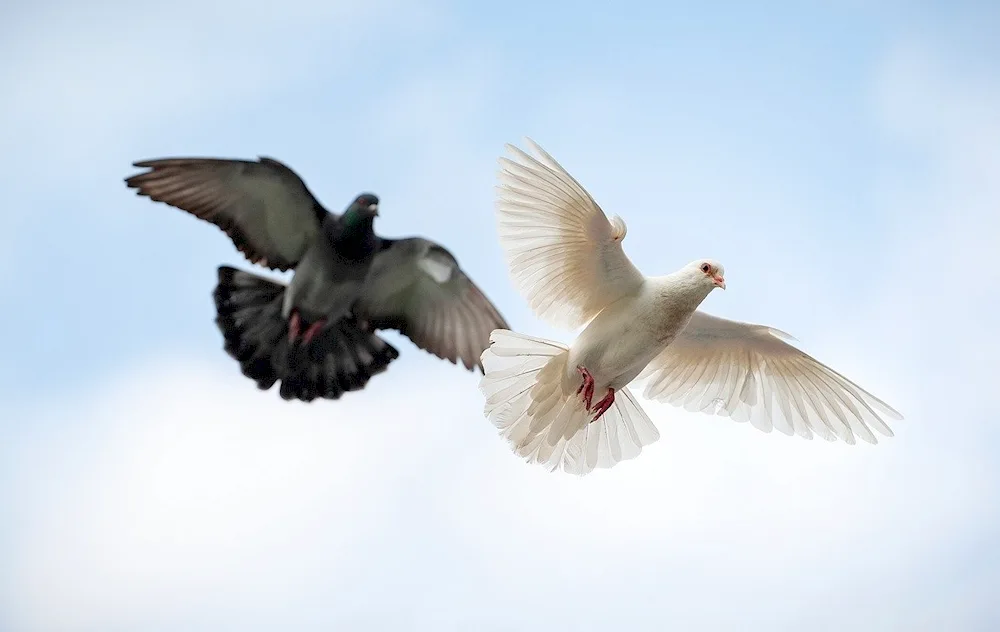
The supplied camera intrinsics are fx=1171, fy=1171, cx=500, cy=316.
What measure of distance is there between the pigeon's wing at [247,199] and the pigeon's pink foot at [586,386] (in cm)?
433

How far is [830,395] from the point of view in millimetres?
8547

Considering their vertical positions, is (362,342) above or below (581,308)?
above

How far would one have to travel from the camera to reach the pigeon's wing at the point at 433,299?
35.9 feet

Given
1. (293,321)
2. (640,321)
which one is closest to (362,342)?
(293,321)

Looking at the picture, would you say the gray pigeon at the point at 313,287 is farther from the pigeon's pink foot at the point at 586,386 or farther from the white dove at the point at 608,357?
the pigeon's pink foot at the point at 586,386

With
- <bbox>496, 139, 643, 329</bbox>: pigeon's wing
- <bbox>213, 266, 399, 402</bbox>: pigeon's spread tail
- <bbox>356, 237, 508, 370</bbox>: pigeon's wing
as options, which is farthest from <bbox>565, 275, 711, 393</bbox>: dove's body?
<bbox>213, 266, 399, 402</bbox>: pigeon's spread tail

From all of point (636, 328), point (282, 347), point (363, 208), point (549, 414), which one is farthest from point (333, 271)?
point (636, 328)

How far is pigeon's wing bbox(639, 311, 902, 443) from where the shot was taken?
8.41 metres

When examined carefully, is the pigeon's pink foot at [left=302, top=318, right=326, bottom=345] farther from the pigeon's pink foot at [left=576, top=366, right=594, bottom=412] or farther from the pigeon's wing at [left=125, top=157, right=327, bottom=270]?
the pigeon's pink foot at [left=576, top=366, right=594, bottom=412]

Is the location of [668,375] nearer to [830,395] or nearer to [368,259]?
[830,395]

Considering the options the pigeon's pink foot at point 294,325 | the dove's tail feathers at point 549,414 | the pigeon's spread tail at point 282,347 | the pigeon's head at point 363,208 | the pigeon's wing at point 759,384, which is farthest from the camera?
the pigeon's spread tail at point 282,347

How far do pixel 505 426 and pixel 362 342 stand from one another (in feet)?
14.6

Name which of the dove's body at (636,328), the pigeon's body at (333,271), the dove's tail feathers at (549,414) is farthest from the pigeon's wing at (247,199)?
the dove's body at (636,328)

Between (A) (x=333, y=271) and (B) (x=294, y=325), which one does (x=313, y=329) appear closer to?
(B) (x=294, y=325)
